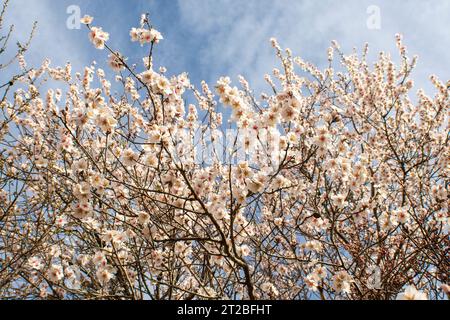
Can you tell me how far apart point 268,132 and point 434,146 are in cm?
462

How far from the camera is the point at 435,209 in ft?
14.7

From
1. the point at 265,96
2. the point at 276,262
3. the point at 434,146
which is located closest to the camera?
the point at 276,262
